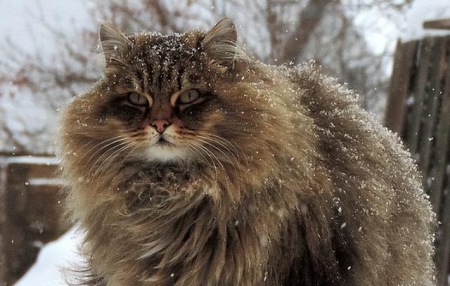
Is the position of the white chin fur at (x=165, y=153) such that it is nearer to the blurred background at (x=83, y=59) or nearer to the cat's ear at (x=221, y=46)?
the cat's ear at (x=221, y=46)

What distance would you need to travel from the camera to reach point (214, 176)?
136 cm

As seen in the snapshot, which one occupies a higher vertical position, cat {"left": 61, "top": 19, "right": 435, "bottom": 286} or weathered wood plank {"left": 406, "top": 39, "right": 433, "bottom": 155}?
weathered wood plank {"left": 406, "top": 39, "right": 433, "bottom": 155}

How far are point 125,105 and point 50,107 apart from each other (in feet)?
10.1

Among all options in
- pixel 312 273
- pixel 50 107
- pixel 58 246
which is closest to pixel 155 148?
pixel 312 273

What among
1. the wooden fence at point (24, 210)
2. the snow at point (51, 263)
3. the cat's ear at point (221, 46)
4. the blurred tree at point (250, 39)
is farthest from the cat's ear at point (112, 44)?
the blurred tree at point (250, 39)

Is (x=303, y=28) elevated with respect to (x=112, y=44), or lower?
elevated

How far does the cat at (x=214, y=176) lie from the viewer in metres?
1.34

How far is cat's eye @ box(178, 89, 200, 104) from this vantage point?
1329 millimetres

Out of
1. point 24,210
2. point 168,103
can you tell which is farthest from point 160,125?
point 24,210

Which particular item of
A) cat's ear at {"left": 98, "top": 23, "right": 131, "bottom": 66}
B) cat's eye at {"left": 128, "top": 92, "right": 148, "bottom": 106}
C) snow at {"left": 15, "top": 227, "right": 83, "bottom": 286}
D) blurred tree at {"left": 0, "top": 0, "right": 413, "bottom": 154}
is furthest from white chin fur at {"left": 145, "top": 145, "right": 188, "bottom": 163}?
blurred tree at {"left": 0, "top": 0, "right": 413, "bottom": 154}

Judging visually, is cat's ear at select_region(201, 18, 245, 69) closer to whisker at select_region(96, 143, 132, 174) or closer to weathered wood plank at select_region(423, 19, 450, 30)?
whisker at select_region(96, 143, 132, 174)

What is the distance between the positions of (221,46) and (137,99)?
0.25 m

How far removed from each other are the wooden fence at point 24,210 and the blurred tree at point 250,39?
0.97 metres

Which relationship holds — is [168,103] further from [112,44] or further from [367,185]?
[367,185]
